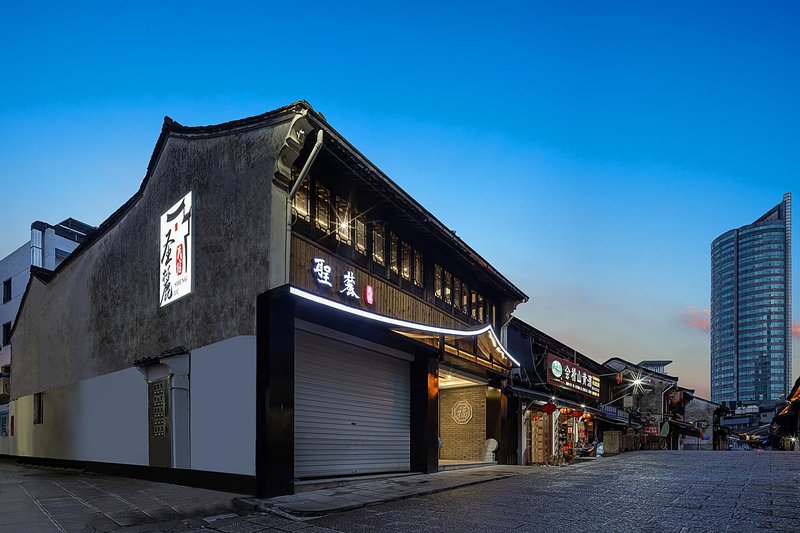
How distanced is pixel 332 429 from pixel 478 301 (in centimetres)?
1122

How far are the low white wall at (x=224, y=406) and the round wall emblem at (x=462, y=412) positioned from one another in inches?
524

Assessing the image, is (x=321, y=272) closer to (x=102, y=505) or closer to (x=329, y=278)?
(x=329, y=278)

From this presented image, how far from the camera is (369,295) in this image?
1524cm

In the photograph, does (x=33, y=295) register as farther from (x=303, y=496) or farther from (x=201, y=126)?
(x=303, y=496)

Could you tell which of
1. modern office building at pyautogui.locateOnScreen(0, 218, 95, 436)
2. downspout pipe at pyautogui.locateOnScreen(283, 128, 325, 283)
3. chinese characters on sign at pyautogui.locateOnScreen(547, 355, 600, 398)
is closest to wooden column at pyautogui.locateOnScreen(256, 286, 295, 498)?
downspout pipe at pyautogui.locateOnScreen(283, 128, 325, 283)

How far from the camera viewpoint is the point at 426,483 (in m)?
14.7

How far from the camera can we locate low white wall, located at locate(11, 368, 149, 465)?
16.3 meters

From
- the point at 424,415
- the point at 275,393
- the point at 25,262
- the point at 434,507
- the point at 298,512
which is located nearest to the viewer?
Answer: the point at 298,512

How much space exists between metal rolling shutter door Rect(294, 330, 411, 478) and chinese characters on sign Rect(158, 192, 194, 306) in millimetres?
3621

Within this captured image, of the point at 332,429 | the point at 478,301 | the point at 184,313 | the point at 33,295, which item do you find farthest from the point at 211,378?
the point at 33,295

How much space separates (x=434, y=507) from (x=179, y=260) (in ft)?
29.9

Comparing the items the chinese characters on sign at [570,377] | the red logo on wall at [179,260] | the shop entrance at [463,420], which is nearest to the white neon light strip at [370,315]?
the red logo on wall at [179,260]

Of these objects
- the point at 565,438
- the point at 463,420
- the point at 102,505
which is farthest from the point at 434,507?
the point at 565,438

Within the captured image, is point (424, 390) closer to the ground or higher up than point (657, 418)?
higher up
